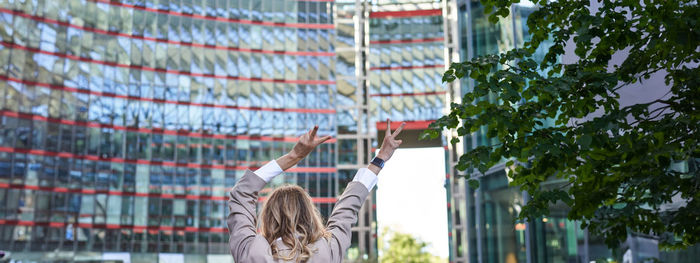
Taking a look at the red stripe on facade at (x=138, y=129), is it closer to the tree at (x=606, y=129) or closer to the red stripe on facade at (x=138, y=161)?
the red stripe on facade at (x=138, y=161)

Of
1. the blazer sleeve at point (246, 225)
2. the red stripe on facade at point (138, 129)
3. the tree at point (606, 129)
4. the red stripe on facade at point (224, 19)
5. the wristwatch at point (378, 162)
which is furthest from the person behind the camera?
the red stripe on facade at point (224, 19)

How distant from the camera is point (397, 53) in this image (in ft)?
243

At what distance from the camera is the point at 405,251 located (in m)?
73.4

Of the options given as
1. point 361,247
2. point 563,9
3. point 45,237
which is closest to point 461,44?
point 563,9

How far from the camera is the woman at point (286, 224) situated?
3377 millimetres

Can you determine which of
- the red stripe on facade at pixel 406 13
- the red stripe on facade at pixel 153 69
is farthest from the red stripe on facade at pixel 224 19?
the red stripe on facade at pixel 406 13

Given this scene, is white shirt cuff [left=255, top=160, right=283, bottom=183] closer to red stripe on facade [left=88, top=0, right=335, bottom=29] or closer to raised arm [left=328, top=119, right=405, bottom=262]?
raised arm [left=328, top=119, right=405, bottom=262]

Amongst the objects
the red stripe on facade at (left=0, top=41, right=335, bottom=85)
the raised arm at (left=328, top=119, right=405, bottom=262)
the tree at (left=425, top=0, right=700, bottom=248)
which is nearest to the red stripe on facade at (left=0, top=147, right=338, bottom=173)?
the red stripe on facade at (left=0, top=41, right=335, bottom=85)

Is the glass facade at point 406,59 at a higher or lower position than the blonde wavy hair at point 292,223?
higher

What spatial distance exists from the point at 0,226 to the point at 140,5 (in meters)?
16.5

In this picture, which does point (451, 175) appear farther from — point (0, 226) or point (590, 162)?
point (590, 162)

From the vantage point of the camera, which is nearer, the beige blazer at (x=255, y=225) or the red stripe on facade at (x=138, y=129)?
the beige blazer at (x=255, y=225)

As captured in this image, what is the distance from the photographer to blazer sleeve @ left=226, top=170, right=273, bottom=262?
3359 millimetres

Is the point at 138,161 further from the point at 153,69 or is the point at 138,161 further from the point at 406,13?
the point at 406,13
